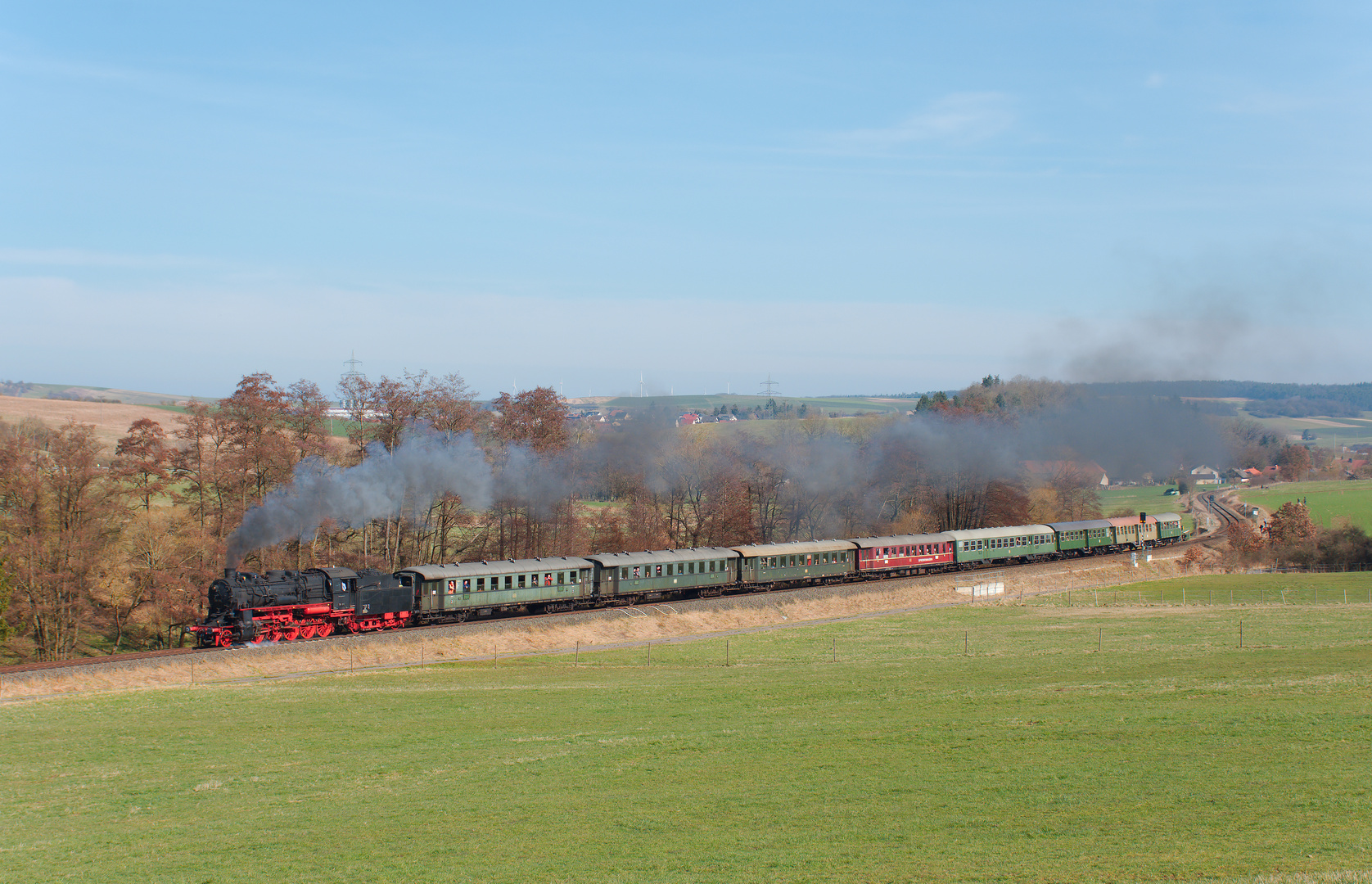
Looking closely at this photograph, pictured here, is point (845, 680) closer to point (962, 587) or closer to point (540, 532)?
point (962, 587)

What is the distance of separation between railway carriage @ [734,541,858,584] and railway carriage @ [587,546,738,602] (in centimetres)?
129

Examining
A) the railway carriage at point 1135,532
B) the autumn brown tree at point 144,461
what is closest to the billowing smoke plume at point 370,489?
the autumn brown tree at point 144,461

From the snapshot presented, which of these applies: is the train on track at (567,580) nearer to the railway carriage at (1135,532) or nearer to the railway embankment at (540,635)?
the railway embankment at (540,635)

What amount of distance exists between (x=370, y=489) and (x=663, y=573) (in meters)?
17.7

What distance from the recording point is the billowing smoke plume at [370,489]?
46.4 meters

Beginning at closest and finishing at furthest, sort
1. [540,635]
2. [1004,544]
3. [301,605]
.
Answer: [301,605], [540,635], [1004,544]

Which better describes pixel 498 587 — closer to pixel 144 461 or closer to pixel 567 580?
pixel 567 580

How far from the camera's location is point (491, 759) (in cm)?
2217

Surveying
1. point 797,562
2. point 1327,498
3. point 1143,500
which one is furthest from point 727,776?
point 1327,498

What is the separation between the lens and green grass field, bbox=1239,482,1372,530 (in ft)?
337

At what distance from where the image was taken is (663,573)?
54938 mm

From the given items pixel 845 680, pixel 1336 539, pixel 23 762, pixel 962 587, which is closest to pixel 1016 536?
pixel 962 587

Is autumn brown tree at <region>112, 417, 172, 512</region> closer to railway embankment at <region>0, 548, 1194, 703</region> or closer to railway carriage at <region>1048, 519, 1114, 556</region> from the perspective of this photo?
railway embankment at <region>0, 548, 1194, 703</region>

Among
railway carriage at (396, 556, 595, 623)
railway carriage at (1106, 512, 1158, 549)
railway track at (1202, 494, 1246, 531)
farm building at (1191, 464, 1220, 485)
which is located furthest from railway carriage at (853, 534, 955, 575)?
farm building at (1191, 464, 1220, 485)
